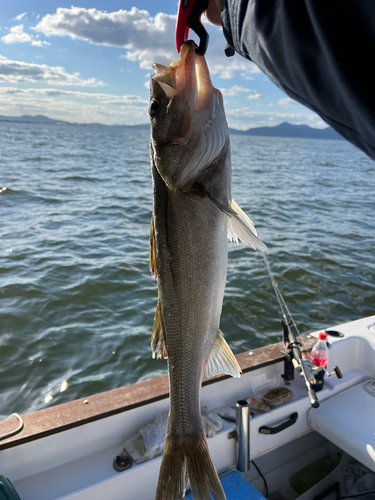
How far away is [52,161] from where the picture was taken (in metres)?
24.4

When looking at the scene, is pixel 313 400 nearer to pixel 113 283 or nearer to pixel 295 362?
pixel 295 362

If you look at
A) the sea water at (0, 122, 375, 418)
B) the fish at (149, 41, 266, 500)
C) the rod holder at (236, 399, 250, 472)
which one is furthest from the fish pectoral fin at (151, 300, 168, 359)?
the sea water at (0, 122, 375, 418)

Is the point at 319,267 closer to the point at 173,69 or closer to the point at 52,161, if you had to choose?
the point at 173,69

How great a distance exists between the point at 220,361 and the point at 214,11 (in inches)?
56.1

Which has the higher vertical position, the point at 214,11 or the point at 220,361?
the point at 214,11

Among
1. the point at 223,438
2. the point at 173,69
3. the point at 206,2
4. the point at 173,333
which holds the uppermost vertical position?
the point at 206,2

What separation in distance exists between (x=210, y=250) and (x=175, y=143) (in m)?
0.45

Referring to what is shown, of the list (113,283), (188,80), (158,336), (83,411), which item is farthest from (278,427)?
(113,283)

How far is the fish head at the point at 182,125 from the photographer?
155cm

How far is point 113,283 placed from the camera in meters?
7.84

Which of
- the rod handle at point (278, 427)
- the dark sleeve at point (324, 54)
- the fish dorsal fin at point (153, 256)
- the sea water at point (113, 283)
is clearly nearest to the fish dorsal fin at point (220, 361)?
the fish dorsal fin at point (153, 256)

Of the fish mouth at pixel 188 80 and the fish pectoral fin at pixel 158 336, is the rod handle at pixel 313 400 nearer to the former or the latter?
the fish pectoral fin at pixel 158 336

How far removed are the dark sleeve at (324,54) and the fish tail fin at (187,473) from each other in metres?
1.52

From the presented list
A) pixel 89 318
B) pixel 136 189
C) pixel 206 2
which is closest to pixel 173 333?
pixel 206 2
